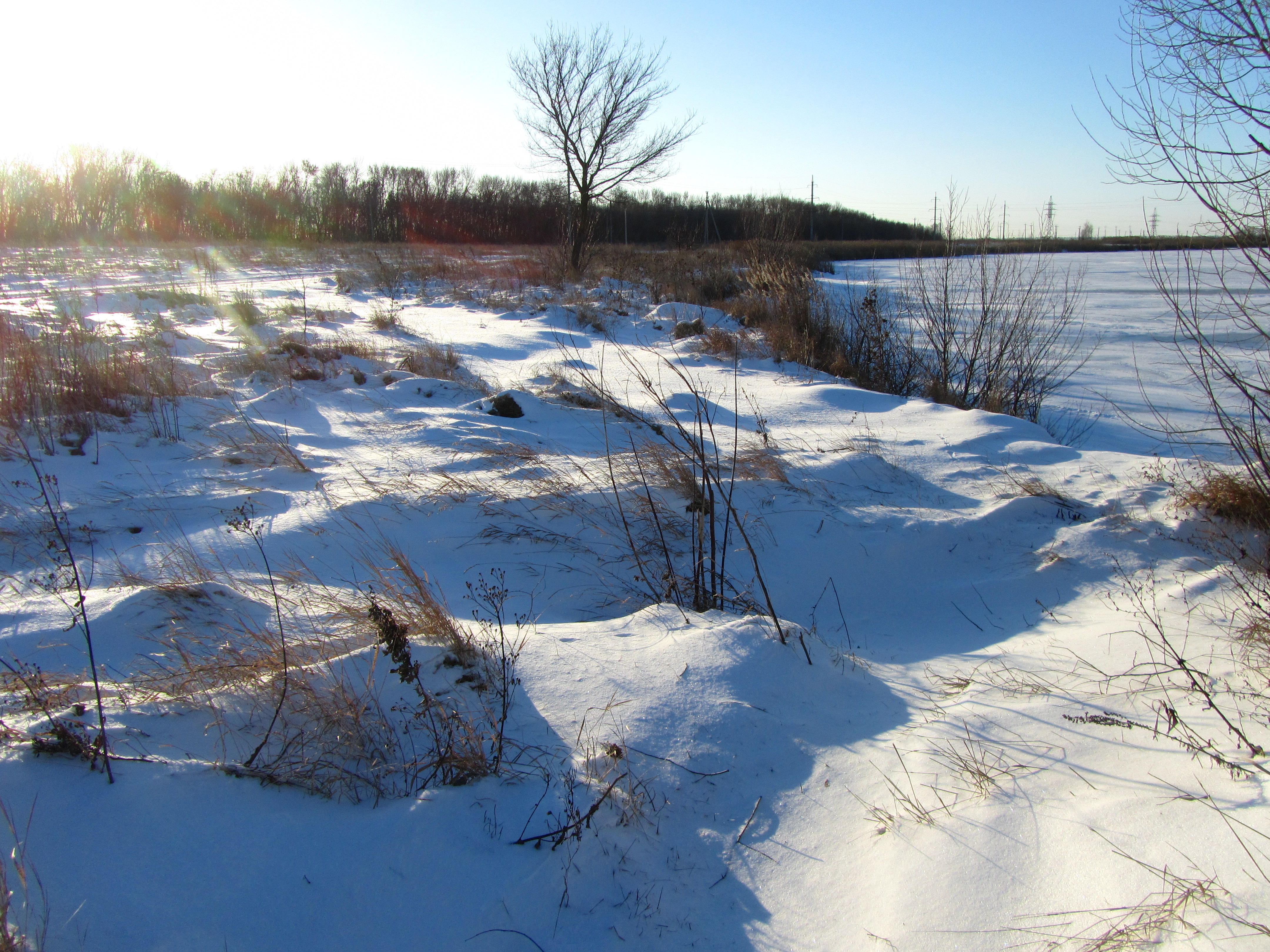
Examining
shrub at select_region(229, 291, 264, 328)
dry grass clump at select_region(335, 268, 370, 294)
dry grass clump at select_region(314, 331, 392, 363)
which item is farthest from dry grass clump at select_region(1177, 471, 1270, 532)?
dry grass clump at select_region(335, 268, 370, 294)

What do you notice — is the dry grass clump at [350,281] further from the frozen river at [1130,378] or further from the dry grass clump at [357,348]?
the frozen river at [1130,378]

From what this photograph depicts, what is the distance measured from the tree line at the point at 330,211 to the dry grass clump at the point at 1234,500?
1633 cm

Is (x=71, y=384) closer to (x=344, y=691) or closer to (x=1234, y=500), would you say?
(x=344, y=691)

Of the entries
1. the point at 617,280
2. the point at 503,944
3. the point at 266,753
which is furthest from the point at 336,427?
the point at 617,280

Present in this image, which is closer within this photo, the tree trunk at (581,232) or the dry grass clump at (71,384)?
the dry grass clump at (71,384)

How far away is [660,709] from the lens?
2131mm

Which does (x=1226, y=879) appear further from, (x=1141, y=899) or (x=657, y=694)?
(x=657, y=694)

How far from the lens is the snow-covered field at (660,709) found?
4.85 feet

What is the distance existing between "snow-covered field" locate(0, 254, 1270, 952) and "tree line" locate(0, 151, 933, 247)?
1576 cm

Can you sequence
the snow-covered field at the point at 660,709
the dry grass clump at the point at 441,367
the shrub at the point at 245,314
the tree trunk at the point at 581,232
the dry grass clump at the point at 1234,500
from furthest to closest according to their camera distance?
the tree trunk at the point at 581,232 → the shrub at the point at 245,314 → the dry grass clump at the point at 441,367 → the dry grass clump at the point at 1234,500 → the snow-covered field at the point at 660,709

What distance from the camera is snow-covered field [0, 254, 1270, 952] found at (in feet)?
4.85

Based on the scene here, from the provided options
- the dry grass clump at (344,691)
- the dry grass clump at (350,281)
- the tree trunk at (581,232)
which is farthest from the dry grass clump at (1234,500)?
the tree trunk at (581,232)

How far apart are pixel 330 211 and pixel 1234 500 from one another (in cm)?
3878

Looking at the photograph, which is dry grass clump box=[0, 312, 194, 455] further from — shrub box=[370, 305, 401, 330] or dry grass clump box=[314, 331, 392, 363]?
shrub box=[370, 305, 401, 330]
